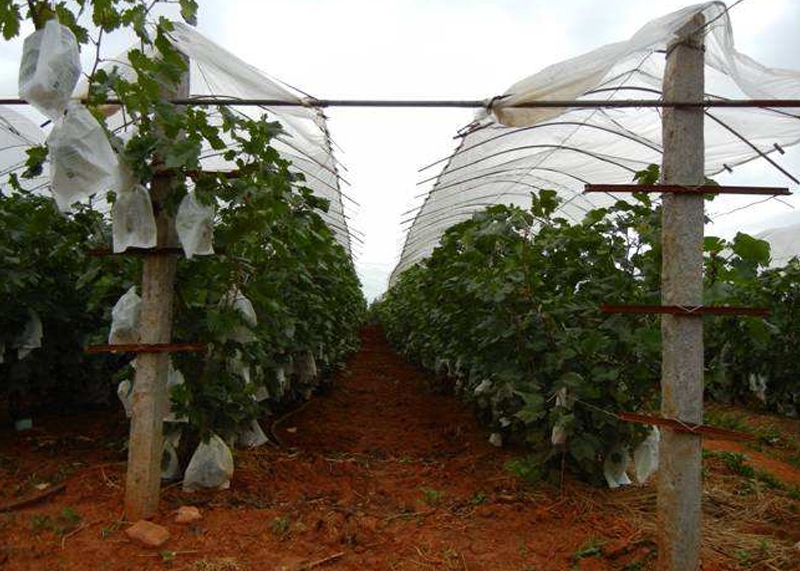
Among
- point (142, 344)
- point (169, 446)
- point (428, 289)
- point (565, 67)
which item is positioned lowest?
point (169, 446)

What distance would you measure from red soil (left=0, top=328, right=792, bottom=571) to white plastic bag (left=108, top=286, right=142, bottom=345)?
79 cm

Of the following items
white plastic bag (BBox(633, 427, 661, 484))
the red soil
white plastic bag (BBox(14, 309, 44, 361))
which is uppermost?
white plastic bag (BBox(14, 309, 44, 361))

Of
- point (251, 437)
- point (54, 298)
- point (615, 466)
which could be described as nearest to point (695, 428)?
point (615, 466)

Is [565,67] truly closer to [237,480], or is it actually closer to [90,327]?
[237,480]

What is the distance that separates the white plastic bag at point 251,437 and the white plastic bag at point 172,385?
3.16 ft

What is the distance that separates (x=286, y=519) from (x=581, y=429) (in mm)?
1641

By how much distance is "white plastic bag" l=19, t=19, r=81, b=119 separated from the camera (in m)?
2.00

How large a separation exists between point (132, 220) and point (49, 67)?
788mm

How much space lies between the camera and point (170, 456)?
3.30 m

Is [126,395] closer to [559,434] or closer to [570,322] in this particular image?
[559,434]

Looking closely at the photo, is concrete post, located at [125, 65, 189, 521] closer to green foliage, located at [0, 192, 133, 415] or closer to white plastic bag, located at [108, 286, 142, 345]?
white plastic bag, located at [108, 286, 142, 345]

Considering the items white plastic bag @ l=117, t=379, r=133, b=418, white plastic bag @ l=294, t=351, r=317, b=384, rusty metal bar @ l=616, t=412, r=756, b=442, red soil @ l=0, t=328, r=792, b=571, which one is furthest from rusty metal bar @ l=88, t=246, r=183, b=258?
white plastic bag @ l=294, t=351, r=317, b=384

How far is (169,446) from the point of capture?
329 cm

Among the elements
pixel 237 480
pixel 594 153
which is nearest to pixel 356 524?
pixel 237 480
